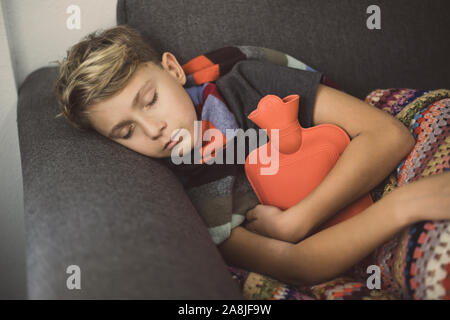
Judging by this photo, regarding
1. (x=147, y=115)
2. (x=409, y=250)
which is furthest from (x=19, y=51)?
(x=409, y=250)

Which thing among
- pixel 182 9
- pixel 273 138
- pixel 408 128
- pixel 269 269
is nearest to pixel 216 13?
pixel 182 9

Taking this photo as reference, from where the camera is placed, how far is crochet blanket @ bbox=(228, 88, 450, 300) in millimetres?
493

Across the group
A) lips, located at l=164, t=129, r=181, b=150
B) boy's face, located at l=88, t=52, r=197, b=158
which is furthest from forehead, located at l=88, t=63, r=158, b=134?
lips, located at l=164, t=129, r=181, b=150

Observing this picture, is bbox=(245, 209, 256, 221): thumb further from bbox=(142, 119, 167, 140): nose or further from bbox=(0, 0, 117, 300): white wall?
bbox=(0, 0, 117, 300): white wall

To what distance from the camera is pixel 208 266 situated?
46 centimetres

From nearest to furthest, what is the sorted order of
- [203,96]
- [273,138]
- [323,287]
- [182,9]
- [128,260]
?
1. [128,260]
2. [323,287]
3. [273,138]
4. [203,96]
5. [182,9]

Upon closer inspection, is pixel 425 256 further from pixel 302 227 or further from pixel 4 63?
pixel 4 63

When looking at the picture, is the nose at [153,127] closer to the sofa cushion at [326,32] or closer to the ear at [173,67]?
the ear at [173,67]

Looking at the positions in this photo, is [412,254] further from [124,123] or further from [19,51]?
[19,51]

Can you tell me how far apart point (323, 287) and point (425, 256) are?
17 cm

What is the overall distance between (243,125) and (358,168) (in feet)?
0.88

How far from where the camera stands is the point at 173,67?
0.86 meters

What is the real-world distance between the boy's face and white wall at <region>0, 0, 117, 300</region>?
1.33 feet

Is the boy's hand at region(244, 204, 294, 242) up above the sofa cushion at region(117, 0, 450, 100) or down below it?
below
